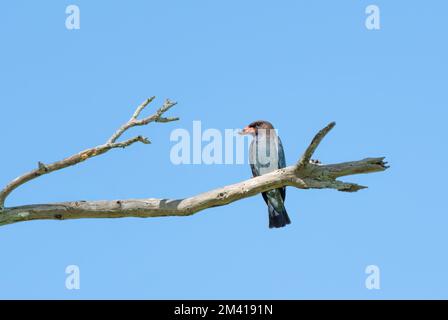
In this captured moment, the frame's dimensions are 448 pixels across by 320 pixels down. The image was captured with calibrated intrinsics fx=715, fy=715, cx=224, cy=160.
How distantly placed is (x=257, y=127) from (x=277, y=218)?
60.8 inches

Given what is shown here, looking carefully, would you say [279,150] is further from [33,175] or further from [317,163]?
[33,175]

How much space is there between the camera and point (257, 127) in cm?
1034

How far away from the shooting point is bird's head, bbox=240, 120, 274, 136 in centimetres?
1029

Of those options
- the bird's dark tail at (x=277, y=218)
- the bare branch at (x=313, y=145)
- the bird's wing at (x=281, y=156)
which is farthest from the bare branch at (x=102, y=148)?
the bird's wing at (x=281, y=156)

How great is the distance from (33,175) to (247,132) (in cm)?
400

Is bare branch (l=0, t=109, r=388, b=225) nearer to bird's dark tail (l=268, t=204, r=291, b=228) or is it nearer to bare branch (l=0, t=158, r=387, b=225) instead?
bare branch (l=0, t=158, r=387, b=225)

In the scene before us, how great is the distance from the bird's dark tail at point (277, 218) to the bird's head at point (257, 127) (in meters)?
1.28

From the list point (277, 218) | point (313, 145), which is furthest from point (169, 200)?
point (277, 218)

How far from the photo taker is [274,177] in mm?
7035

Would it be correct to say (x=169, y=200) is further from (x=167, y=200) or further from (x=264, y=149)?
(x=264, y=149)

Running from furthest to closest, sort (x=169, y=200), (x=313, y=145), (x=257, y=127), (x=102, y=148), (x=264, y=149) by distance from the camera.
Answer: (x=257, y=127) < (x=264, y=149) < (x=169, y=200) < (x=102, y=148) < (x=313, y=145)

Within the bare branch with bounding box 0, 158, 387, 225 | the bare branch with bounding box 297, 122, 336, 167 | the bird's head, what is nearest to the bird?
the bird's head
